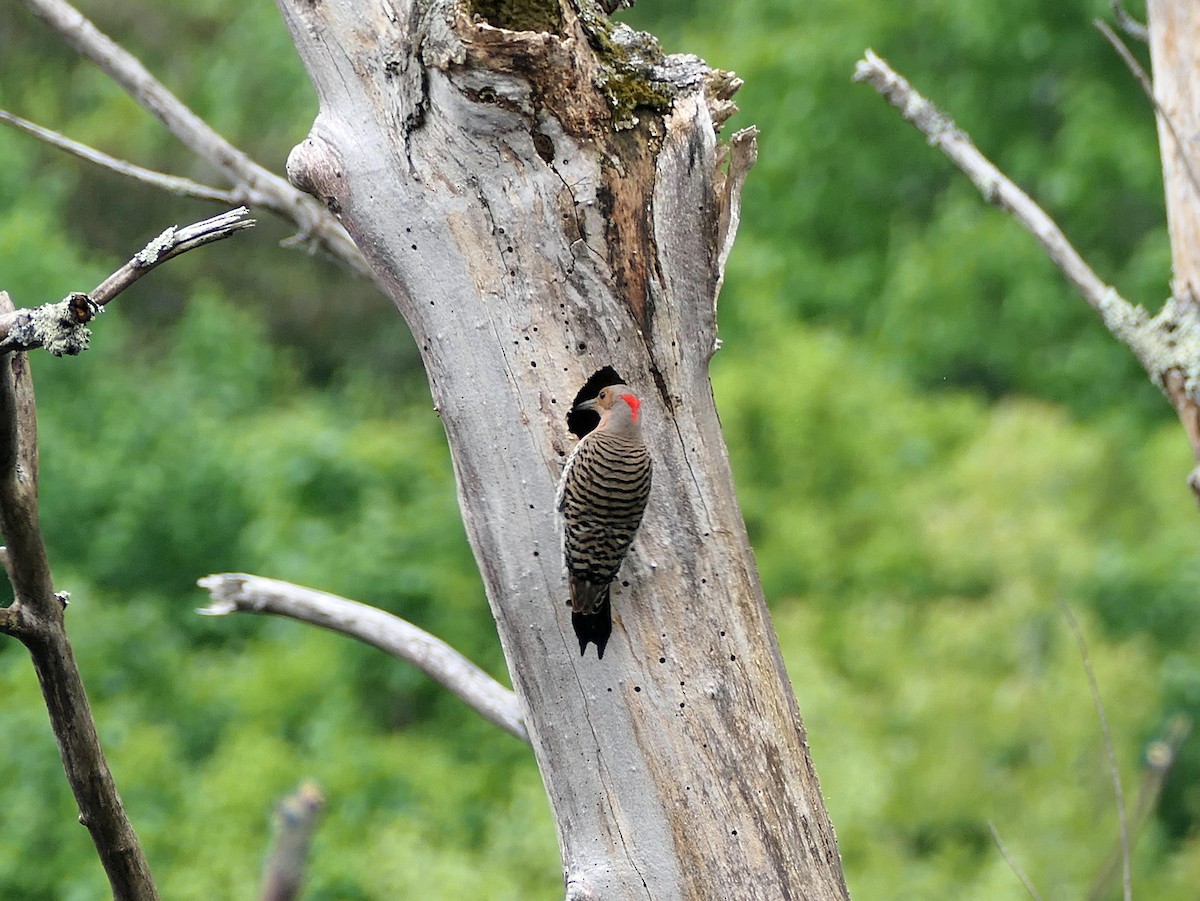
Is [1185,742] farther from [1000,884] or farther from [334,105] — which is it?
[334,105]

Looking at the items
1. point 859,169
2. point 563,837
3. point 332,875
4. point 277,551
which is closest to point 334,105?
point 563,837

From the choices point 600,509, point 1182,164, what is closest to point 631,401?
point 600,509

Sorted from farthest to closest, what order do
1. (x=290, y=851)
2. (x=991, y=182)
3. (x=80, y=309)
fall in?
(x=991, y=182) < (x=80, y=309) < (x=290, y=851)

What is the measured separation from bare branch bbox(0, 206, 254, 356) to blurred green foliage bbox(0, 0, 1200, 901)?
17.8ft

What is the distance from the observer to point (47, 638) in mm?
2346

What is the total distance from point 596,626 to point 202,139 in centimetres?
224

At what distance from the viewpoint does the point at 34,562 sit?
2344 millimetres

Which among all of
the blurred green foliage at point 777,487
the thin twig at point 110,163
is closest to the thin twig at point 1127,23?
the thin twig at point 110,163

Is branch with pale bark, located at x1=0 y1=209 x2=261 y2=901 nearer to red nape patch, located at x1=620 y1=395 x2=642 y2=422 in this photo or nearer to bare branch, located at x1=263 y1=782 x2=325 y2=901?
red nape patch, located at x1=620 y1=395 x2=642 y2=422

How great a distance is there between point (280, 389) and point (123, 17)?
5.10 meters

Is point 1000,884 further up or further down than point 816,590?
further down

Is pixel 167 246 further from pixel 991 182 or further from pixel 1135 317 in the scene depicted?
pixel 1135 317

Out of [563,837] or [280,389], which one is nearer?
[563,837]

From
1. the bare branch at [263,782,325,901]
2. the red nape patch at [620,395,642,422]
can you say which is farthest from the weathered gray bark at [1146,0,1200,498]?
the bare branch at [263,782,325,901]
